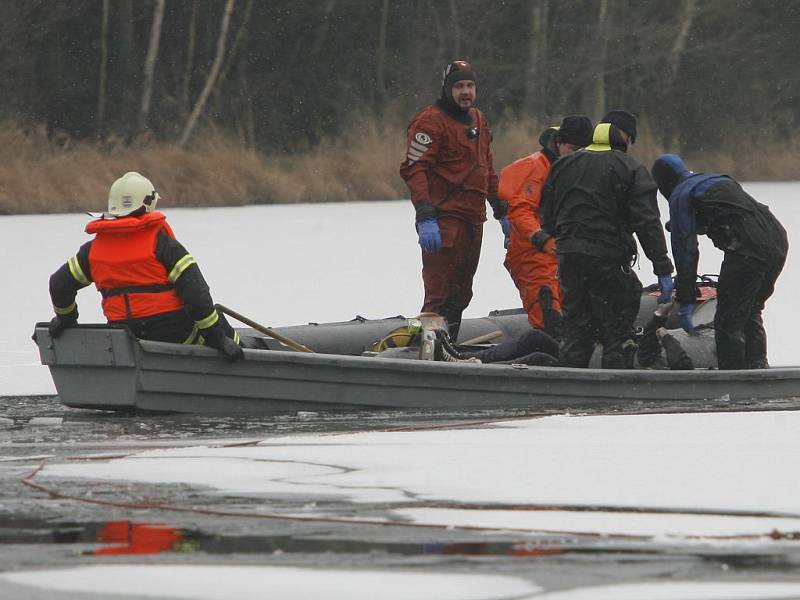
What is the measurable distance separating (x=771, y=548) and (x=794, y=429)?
8.22 ft

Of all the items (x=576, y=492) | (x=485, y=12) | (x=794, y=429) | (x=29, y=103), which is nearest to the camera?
(x=576, y=492)

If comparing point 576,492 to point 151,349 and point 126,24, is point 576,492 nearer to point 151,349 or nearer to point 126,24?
point 151,349

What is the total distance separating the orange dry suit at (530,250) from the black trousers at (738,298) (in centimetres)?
95

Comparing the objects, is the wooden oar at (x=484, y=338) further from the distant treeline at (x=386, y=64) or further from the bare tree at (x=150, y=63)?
the bare tree at (x=150, y=63)

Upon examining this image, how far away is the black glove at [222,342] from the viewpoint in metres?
8.31

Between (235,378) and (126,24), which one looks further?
(126,24)

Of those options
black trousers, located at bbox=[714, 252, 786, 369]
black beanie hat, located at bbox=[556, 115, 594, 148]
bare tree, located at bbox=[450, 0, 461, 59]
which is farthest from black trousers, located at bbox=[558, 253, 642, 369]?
bare tree, located at bbox=[450, 0, 461, 59]

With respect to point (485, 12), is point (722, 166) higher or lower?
lower

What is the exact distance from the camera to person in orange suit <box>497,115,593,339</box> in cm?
962

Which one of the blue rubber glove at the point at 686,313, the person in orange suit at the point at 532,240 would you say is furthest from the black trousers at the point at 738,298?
the person in orange suit at the point at 532,240

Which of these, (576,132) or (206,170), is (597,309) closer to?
(576,132)

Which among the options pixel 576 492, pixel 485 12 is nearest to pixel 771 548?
pixel 576 492

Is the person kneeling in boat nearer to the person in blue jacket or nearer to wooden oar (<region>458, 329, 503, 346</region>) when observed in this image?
wooden oar (<region>458, 329, 503, 346</region>)

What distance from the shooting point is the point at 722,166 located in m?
36.1
